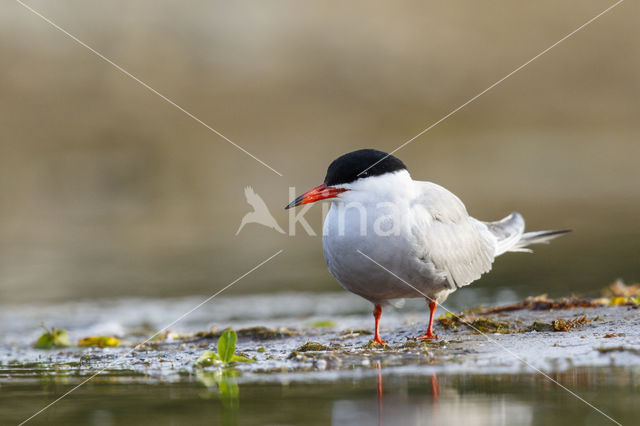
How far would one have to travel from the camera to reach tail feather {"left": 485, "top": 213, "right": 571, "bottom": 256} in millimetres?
6121

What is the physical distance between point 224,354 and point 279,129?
14.7 meters

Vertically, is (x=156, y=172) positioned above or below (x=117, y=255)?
above

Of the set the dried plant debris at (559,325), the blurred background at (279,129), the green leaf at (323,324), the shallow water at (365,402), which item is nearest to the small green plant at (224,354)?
the shallow water at (365,402)

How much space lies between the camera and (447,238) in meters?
5.20

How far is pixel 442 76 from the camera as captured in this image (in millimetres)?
21641

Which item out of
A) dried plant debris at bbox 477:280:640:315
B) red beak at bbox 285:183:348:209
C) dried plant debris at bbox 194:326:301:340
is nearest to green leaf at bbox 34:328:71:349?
dried plant debris at bbox 194:326:301:340

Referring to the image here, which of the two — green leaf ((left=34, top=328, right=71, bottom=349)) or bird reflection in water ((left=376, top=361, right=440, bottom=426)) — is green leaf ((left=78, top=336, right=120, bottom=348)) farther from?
bird reflection in water ((left=376, top=361, right=440, bottom=426))

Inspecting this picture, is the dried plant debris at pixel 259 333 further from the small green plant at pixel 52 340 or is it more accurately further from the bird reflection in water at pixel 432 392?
the bird reflection in water at pixel 432 392

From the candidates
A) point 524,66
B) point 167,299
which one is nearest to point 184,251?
point 167,299

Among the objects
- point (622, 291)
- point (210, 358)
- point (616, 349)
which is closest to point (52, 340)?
point (210, 358)

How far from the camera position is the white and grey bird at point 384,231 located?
482 centimetres

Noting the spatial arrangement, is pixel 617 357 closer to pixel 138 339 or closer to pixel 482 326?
pixel 482 326

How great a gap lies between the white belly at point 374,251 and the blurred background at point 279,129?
314cm

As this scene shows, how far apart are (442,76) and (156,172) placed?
820 cm
